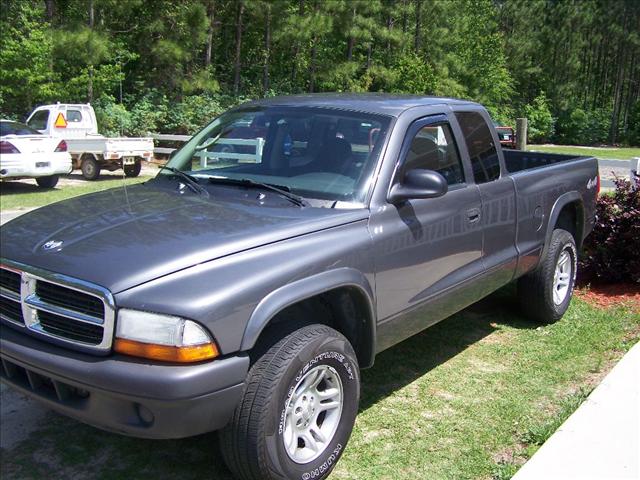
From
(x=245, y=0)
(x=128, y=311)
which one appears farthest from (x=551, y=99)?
(x=128, y=311)

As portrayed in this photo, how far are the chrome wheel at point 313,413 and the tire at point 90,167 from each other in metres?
14.6

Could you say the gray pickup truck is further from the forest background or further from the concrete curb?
the forest background

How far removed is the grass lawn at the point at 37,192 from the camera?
1250cm

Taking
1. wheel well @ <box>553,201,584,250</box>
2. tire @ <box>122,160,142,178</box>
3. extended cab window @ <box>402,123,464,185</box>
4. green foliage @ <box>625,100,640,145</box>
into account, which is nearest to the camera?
extended cab window @ <box>402,123,464,185</box>

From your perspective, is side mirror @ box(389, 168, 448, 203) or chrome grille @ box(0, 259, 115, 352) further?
side mirror @ box(389, 168, 448, 203)

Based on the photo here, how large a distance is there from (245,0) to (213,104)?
5292 millimetres

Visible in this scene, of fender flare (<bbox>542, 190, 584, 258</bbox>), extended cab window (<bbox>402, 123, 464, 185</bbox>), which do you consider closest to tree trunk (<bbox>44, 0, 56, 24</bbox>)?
fender flare (<bbox>542, 190, 584, 258</bbox>)

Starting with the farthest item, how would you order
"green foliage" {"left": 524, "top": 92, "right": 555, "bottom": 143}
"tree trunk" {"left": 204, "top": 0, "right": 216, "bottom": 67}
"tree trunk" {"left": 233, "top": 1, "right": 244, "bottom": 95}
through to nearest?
"green foliage" {"left": 524, "top": 92, "right": 555, "bottom": 143}
"tree trunk" {"left": 233, "top": 1, "right": 244, "bottom": 95}
"tree trunk" {"left": 204, "top": 0, "right": 216, "bottom": 67}

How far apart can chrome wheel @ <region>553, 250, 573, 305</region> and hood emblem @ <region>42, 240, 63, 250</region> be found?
407 centimetres

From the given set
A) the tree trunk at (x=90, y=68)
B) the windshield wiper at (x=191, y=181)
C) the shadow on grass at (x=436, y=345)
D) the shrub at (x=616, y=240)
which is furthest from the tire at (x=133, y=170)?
the windshield wiper at (x=191, y=181)

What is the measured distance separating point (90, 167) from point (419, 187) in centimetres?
1444

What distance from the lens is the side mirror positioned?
3.51 meters

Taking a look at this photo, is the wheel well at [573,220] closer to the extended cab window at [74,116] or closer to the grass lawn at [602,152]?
the extended cab window at [74,116]

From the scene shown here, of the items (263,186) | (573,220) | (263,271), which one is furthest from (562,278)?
(263,271)
